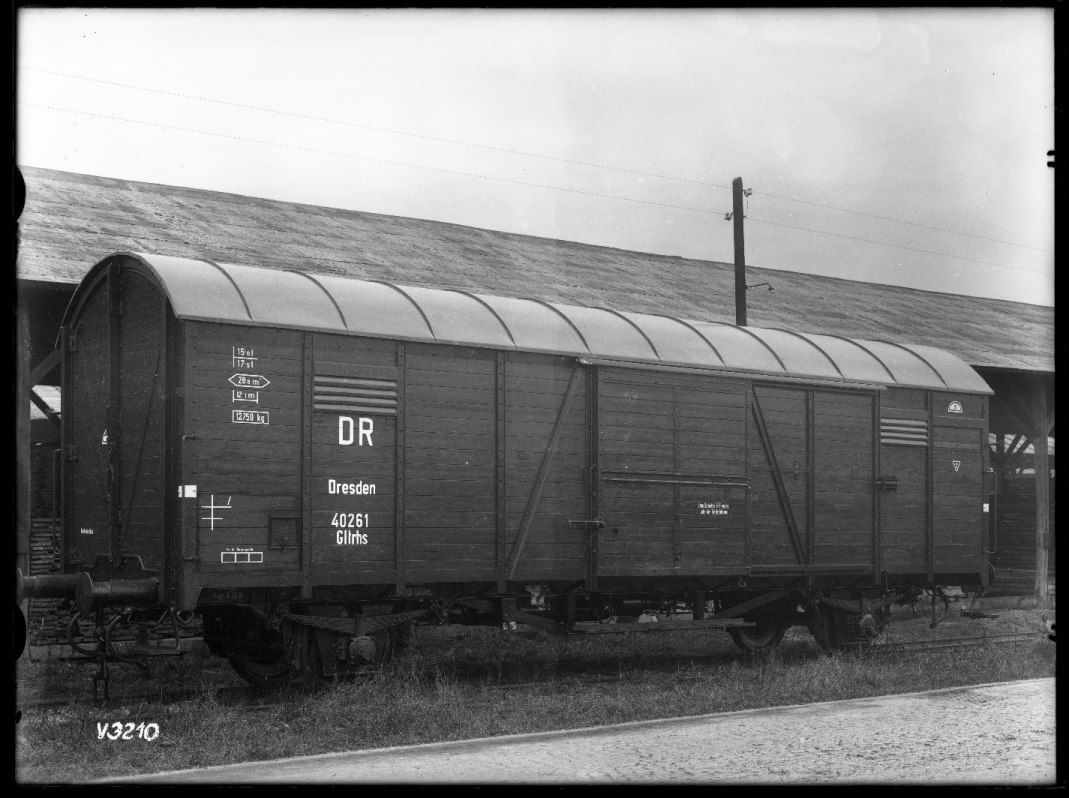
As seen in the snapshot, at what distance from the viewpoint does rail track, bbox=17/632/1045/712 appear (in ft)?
34.1

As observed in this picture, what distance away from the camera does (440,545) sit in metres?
11.2

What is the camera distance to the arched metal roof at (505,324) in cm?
1019

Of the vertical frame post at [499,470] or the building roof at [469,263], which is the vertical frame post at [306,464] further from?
the building roof at [469,263]

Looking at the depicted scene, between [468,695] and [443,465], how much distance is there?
7.38 ft

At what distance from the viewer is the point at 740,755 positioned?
8359 mm

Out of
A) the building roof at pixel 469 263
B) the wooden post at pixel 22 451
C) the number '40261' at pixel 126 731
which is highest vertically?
the building roof at pixel 469 263

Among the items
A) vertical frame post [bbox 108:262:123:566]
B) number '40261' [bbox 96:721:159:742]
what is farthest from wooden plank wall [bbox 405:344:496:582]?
number '40261' [bbox 96:721:159:742]

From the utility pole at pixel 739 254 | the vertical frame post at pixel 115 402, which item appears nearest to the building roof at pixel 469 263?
the utility pole at pixel 739 254

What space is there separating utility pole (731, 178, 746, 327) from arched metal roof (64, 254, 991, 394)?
664 centimetres

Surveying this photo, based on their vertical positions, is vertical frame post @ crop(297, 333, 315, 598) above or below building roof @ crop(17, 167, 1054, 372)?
below

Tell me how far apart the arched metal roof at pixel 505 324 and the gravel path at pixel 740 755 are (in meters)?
4.06

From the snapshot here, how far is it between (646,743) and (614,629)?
381 cm

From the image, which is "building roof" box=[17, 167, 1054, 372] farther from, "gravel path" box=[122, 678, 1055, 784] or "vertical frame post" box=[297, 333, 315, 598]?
"gravel path" box=[122, 678, 1055, 784]

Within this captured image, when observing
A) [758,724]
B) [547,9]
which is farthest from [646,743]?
[547,9]
